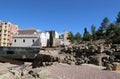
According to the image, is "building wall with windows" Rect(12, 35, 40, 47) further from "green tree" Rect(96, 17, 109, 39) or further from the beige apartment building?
"green tree" Rect(96, 17, 109, 39)

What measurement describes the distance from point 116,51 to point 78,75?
10744 mm

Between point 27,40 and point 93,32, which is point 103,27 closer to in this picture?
point 93,32

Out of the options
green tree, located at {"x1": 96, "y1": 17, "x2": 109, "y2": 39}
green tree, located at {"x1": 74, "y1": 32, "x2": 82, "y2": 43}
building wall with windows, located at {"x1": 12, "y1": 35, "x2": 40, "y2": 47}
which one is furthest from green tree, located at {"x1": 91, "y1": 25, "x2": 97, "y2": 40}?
building wall with windows, located at {"x1": 12, "y1": 35, "x2": 40, "y2": 47}

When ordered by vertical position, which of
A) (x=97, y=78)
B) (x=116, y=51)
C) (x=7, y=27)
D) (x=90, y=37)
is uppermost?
(x=7, y=27)

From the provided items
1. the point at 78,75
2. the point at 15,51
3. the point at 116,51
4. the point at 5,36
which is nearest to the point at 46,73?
the point at 78,75

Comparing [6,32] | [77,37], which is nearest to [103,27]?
[77,37]

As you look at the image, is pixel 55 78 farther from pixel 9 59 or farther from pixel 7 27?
pixel 7 27

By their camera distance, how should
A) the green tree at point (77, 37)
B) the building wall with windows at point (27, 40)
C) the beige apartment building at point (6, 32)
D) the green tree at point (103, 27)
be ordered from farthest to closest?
the beige apartment building at point (6, 32) < the green tree at point (77, 37) < the building wall with windows at point (27, 40) < the green tree at point (103, 27)

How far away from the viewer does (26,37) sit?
5984cm

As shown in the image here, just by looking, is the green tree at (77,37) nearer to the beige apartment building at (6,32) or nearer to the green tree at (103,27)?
the green tree at (103,27)

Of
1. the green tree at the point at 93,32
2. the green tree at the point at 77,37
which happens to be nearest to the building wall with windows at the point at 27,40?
the green tree at the point at 77,37

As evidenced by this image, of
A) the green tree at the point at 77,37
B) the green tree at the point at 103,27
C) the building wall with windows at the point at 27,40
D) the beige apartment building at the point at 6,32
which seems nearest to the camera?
the green tree at the point at 103,27

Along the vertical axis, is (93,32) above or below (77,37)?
above

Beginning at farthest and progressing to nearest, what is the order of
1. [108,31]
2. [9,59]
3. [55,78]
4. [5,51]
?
[108,31] < [5,51] < [9,59] < [55,78]
